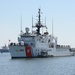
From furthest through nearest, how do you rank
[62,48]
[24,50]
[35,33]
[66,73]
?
[62,48], [35,33], [24,50], [66,73]

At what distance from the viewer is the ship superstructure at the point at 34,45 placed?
294ft

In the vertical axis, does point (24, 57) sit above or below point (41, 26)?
below

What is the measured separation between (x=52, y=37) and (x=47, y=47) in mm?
6207

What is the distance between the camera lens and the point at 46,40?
97500mm

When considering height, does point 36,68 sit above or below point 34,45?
below

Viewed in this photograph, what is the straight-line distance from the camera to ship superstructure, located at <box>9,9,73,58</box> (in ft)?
294

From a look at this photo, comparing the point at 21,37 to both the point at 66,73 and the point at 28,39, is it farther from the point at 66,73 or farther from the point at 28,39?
the point at 66,73

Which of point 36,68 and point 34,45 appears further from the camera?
point 34,45

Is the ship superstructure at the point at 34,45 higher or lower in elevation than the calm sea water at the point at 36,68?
higher

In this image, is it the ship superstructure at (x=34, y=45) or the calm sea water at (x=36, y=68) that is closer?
the calm sea water at (x=36, y=68)

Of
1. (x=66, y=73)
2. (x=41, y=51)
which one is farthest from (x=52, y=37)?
(x=66, y=73)

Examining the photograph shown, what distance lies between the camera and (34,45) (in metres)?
91.2

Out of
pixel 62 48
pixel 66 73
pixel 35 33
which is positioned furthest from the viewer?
pixel 62 48

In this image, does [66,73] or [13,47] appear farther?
[13,47]
